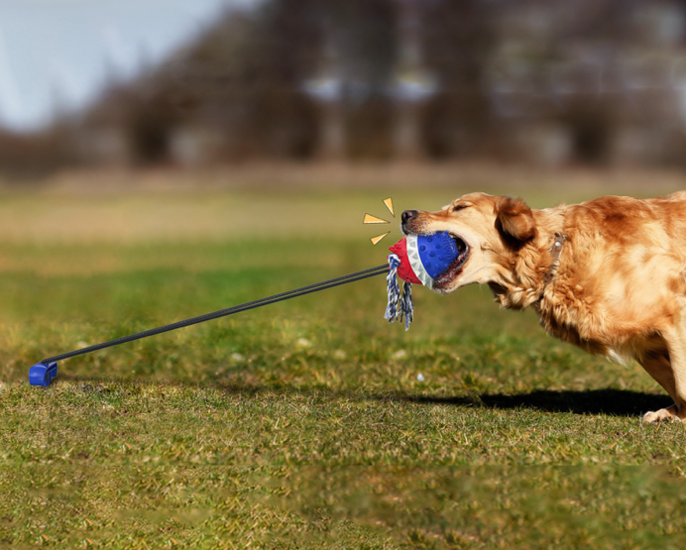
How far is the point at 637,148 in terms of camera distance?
425 inches

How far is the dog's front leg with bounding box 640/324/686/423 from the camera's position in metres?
4.13

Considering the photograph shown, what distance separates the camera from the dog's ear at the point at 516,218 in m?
4.19

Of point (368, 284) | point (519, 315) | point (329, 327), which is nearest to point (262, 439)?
point (329, 327)

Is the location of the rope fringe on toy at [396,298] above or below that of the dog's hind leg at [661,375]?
above

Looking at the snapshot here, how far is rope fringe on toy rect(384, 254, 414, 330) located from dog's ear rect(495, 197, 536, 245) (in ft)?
2.42

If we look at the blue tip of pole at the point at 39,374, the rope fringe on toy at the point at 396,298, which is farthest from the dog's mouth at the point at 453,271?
the blue tip of pole at the point at 39,374

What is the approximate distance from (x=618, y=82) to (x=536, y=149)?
2.48 m

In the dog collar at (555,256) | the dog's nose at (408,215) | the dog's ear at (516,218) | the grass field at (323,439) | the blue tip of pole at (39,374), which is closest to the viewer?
the grass field at (323,439)

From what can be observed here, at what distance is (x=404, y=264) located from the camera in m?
4.43

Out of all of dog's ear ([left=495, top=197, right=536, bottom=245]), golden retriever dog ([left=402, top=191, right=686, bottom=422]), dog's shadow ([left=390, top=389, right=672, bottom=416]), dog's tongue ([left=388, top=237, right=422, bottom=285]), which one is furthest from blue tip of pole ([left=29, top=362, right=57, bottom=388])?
dog's ear ([left=495, top=197, right=536, bottom=245])

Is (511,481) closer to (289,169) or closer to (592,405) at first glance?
(592,405)

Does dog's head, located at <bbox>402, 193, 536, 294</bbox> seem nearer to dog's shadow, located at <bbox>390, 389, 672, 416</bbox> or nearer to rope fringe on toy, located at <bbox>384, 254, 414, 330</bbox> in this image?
rope fringe on toy, located at <bbox>384, 254, 414, 330</bbox>

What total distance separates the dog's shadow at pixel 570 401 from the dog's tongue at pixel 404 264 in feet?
3.64

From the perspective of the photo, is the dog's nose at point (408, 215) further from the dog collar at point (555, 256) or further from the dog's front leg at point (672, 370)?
the dog's front leg at point (672, 370)
